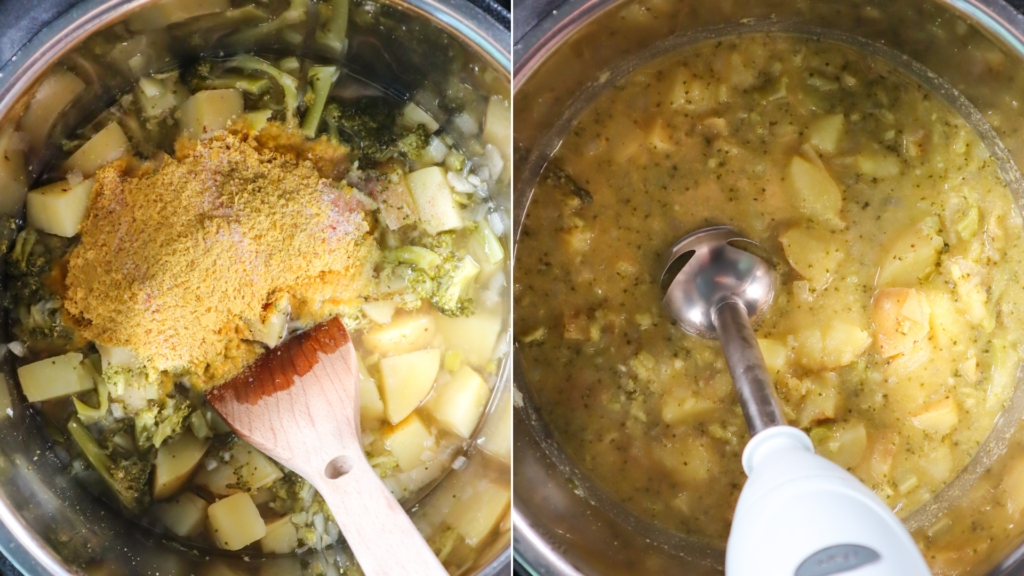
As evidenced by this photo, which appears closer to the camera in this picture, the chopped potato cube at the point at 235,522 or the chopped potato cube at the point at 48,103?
the chopped potato cube at the point at 48,103

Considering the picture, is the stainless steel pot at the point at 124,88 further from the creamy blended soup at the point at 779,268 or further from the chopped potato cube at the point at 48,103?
the creamy blended soup at the point at 779,268

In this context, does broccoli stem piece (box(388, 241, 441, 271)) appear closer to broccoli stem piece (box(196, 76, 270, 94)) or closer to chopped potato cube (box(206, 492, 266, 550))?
broccoli stem piece (box(196, 76, 270, 94))

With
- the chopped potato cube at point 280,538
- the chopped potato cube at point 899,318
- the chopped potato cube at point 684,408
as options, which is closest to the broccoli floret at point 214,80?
the chopped potato cube at point 280,538

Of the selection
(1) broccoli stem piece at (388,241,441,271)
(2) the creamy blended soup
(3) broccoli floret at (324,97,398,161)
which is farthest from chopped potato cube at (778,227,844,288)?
(3) broccoli floret at (324,97,398,161)

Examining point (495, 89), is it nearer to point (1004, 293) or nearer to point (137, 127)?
point (137, 127)

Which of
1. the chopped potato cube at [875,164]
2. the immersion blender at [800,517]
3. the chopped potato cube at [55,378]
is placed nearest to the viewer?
the immersion blender at [800,517]

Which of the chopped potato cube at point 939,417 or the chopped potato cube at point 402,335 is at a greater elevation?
the chopped potato cube at point 402,335

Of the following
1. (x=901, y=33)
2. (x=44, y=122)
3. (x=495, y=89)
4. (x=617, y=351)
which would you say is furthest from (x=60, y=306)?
(x=901, y=33)
